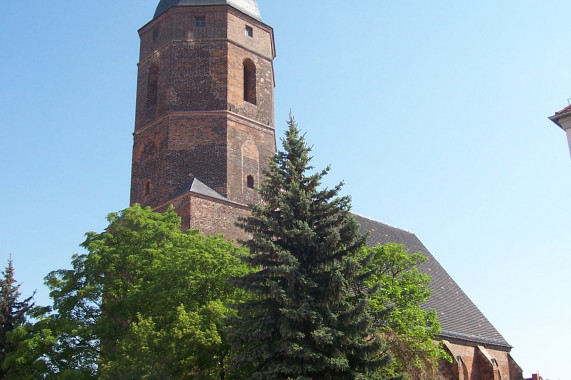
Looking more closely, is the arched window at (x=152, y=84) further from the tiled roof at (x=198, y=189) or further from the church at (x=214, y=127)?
the tiled roof at (x=198, y=189)

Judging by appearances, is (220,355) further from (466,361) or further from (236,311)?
(466,361)

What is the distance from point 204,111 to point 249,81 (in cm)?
254

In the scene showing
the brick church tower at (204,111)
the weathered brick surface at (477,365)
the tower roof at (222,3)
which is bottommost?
the weathered brick surface at (477,365)

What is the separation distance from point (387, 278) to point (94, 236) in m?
7.75

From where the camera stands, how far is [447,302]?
24719 millimetres

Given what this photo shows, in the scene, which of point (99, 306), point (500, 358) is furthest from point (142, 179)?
point (500, 358)

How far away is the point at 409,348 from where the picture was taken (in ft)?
47.2

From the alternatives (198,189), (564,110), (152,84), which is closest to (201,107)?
(152,84)

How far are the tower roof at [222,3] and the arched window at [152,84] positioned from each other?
2100 mm

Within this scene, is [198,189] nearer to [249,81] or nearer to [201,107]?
[201,107]

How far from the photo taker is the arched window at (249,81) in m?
22.8

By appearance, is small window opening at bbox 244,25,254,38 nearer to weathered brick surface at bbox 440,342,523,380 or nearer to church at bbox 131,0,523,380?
church at bbox 131,0,523,380

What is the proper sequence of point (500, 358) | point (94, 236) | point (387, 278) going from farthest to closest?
1. point (500, 358)
2. point (94, 236)
3. point (387, 278)

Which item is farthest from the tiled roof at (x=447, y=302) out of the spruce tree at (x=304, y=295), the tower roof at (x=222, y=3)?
the tower roof at (x=222, y=3)
